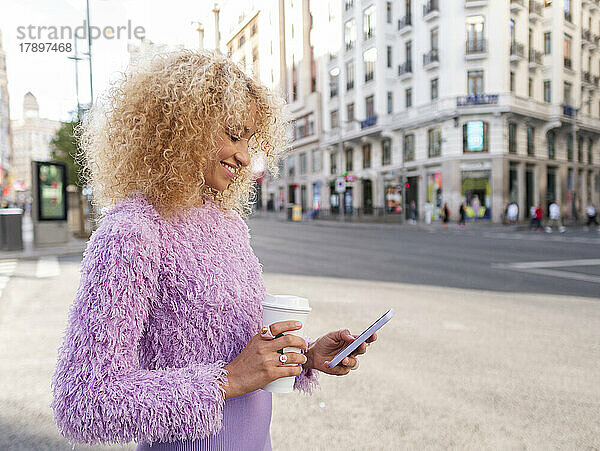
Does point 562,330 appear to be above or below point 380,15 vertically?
below

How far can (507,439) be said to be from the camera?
2.81 meters

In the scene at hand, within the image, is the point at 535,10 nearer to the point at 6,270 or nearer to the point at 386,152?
the point at 386,152

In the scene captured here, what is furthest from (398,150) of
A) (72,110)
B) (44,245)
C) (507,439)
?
(507,439)

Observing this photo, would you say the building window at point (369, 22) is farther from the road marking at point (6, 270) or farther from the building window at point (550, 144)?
the road marking at point (6, 270)

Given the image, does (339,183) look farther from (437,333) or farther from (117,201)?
(117,201)

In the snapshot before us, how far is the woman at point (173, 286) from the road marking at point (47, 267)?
9.32m

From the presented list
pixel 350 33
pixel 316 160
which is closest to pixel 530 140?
pixel 350 33

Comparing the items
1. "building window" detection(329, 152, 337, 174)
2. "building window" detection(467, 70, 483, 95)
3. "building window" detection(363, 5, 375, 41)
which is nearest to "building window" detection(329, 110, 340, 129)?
"building window" detection(329, 152, 337, 174)

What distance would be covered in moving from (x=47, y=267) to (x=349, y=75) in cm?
3137

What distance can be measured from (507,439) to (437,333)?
7.60 feet

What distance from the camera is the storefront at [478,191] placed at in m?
29.9

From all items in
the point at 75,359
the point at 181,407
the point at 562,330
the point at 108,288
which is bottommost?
the point at 562,330

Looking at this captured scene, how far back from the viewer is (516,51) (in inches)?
1190

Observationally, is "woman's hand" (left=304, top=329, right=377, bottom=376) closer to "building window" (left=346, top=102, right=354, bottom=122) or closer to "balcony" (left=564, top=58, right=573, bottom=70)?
"building window" (left=346, top=102, right=354, bottom=122)
